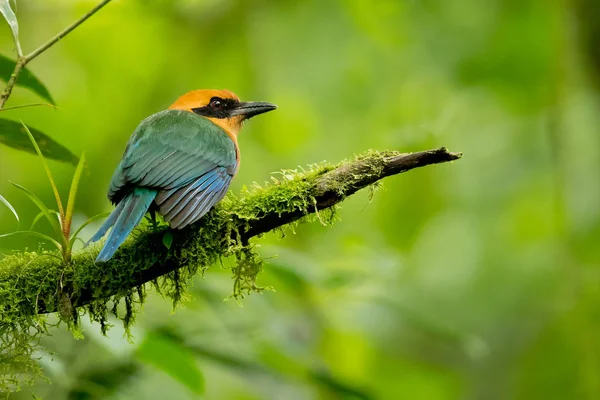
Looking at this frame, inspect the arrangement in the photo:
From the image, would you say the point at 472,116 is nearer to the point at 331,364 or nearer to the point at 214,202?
the point at 331,364

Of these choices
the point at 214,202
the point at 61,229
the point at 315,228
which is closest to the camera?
the point at 61,229

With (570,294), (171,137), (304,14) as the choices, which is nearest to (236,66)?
(304,14)

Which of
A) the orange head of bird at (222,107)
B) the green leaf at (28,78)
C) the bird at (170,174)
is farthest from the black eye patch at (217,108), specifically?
the green leaf at (28,78)

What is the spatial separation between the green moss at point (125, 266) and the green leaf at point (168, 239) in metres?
0.03

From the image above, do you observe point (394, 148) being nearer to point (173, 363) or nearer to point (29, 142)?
point (173, 363)

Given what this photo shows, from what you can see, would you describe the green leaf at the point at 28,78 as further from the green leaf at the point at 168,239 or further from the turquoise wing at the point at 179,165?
the green leaf at the point at 168,239

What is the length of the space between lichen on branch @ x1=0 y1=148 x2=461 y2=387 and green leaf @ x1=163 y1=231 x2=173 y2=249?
24 millimetres

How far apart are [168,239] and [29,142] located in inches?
23.8

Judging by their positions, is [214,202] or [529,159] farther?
[529,159]

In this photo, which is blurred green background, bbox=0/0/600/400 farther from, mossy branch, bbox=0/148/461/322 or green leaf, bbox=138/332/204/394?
mossy branch, bbox=0/148/461/322

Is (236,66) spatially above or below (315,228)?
above

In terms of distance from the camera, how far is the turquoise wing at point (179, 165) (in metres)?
2.78

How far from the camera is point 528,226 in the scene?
22.1 ft

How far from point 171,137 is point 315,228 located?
1.56m
